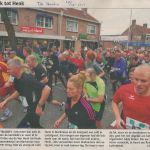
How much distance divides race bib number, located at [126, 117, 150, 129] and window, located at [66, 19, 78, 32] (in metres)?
0.94

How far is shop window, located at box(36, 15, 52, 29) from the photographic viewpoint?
2660 millimetres

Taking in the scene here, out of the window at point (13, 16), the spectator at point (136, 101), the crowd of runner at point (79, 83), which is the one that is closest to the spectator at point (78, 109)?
the crowd of runner at point (79, 83)

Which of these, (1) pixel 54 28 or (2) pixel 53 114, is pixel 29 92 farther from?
(1) pixel 54 28

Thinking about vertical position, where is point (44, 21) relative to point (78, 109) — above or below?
above

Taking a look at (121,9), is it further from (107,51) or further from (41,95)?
(41,95)

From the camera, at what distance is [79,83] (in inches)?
99.7

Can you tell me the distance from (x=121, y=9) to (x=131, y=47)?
0.35 m

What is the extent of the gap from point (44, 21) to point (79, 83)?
2.14ft

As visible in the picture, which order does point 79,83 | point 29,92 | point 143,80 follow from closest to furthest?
point 143,80, point 79,83, point 29,92

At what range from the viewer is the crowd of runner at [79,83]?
95.7 inches

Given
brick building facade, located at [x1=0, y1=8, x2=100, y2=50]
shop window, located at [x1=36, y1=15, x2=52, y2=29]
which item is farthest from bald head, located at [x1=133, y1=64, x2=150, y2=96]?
shop window, located at [x1=36, y1=15, x2=52, y2=29]

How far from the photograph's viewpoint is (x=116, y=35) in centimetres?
272

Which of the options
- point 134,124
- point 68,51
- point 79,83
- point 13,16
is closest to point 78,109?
point 79,83

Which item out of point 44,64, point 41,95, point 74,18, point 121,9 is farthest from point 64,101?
point 121,9
